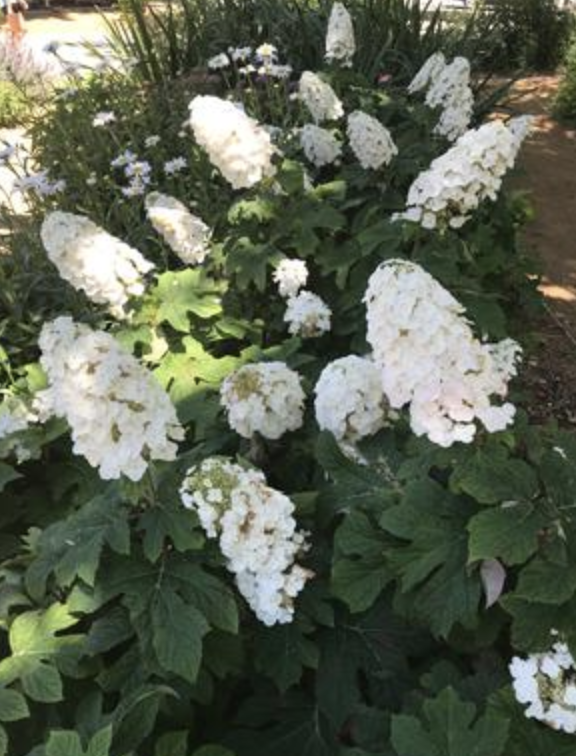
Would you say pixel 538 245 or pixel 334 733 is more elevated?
pixel 334 733

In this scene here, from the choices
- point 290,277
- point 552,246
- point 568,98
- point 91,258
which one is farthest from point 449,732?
point 568,98

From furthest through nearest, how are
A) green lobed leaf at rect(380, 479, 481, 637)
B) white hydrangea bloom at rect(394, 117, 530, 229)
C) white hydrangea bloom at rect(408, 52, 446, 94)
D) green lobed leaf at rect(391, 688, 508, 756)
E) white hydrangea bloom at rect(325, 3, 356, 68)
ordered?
white hydrangea bloom at rect(325, 3, 356, 68) → white hydrangea bloom at rect(408, 52, 446, 94) → white hydrangea bloom at rect(394, 117, 530, 229) → green lobed leaf at rect(380, 479, 481, 637) → green lobed leaf at rect(391, 688, 508, 756)

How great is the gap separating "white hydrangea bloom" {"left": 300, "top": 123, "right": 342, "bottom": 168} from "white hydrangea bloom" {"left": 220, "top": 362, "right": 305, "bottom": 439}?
6.91ft

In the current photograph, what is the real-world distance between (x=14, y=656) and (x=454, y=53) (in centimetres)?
574

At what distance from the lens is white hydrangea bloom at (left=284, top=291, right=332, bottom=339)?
3.27 m

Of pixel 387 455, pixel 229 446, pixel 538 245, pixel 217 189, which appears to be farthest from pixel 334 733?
pixel 538 245

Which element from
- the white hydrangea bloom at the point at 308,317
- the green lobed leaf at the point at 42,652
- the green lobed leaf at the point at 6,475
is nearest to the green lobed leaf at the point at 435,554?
the green lobed leaf at the point at 42,652

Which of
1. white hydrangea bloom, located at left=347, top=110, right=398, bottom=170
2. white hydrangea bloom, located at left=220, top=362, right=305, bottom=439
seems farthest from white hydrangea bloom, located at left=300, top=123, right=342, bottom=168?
white hydrangea bloom, located at left=220, top=362, right=305, bottom=439

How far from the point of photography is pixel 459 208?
Answer: 10.0 ft

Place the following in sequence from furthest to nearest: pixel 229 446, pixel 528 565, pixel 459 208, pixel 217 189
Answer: pixel 217 189 → pixel 459 208 → pixel 229 446 → pixel 528 565

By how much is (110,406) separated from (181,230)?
1720mm

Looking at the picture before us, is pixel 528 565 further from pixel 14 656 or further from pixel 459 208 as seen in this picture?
pixel 459 208

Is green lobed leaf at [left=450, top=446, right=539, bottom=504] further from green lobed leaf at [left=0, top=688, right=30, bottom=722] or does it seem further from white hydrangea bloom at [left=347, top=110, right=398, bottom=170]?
white hydrangea bloom at [left=347, top=110, right=398, bottom=170]

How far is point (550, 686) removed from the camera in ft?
5.44
